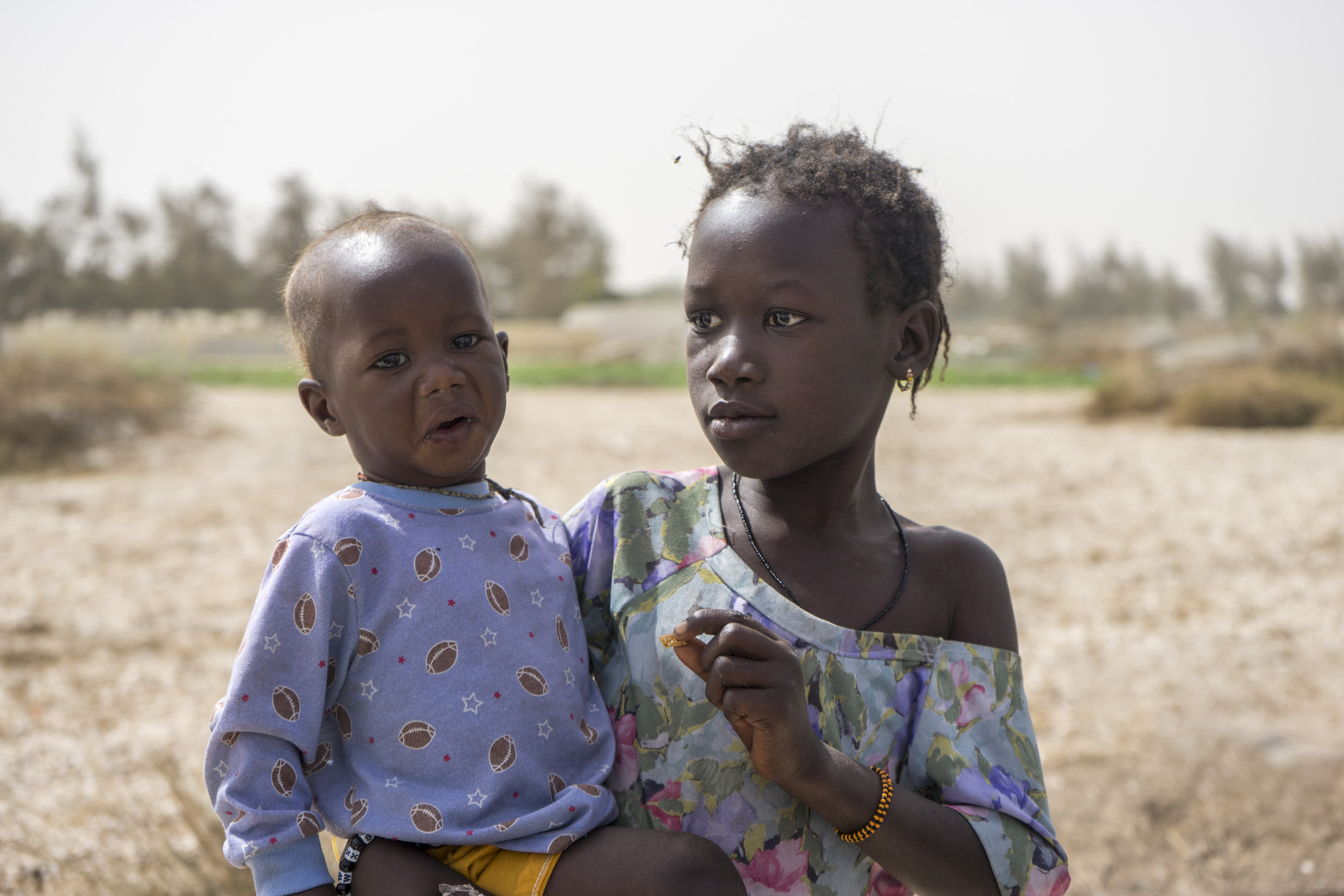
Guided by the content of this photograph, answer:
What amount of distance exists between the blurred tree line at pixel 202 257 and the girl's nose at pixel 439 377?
1625cm

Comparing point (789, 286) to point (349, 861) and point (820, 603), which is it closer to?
point (820, 603)

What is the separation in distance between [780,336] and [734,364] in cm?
8

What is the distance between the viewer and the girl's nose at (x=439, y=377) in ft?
4.78

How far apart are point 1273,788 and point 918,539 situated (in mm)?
3481

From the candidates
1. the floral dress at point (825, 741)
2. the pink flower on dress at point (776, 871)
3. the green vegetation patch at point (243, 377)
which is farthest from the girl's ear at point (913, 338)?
the green vegetation patch at point (243, 377)

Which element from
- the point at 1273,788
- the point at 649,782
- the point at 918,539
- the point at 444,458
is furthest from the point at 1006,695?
the point at 1273,788

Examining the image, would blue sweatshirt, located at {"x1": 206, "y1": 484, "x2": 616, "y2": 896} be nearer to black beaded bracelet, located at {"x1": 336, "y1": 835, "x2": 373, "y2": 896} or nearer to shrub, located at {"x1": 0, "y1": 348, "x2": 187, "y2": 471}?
black beaded bracelet, located at {"x1": 336, "y1": 835, "x2": 373, "y2": 896}

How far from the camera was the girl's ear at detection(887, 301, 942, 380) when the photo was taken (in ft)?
5.23

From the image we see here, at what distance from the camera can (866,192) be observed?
1.54 meters

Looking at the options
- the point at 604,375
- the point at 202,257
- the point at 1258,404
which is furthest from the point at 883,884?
the point at 202,257

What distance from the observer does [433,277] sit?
150 cm

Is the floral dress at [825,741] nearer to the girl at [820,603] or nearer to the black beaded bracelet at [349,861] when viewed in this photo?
the girl at [820,603]

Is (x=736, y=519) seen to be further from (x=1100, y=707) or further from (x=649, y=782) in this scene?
(x=1100, y=707)

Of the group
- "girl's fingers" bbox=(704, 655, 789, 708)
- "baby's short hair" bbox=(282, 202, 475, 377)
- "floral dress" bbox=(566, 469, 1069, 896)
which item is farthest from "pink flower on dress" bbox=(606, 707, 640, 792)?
"baby's short hair" bbox=(282, 202, 475, 377)
